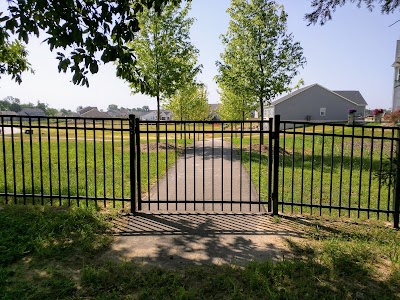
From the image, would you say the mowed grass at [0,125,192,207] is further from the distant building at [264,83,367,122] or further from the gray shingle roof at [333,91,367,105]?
the gray shingle roof at [333,91,367,105]

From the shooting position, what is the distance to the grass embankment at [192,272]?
10.5 ft

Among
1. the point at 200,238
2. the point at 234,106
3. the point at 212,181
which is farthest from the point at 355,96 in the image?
the point at 200,238

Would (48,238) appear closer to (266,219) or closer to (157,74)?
(266,219)

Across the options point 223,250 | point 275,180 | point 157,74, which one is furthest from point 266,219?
point 157,74

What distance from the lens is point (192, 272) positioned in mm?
3604

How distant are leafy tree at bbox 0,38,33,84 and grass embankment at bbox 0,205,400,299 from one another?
601cm

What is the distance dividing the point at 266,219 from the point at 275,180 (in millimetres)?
674

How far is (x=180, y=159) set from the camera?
12.7 m

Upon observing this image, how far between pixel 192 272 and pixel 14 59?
28.2ft

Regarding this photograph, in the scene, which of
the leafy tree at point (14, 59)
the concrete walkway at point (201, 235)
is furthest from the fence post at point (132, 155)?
the leafy tree at point (14, 59)

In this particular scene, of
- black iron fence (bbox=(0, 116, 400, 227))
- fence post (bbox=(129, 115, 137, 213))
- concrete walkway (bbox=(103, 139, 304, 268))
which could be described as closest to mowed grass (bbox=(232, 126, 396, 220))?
black iron fence (bbox=(0, 116, 400, 227))

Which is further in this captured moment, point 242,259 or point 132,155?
point 132,155

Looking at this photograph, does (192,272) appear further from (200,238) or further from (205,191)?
(205,191)

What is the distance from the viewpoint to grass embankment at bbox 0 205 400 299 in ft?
10.5
